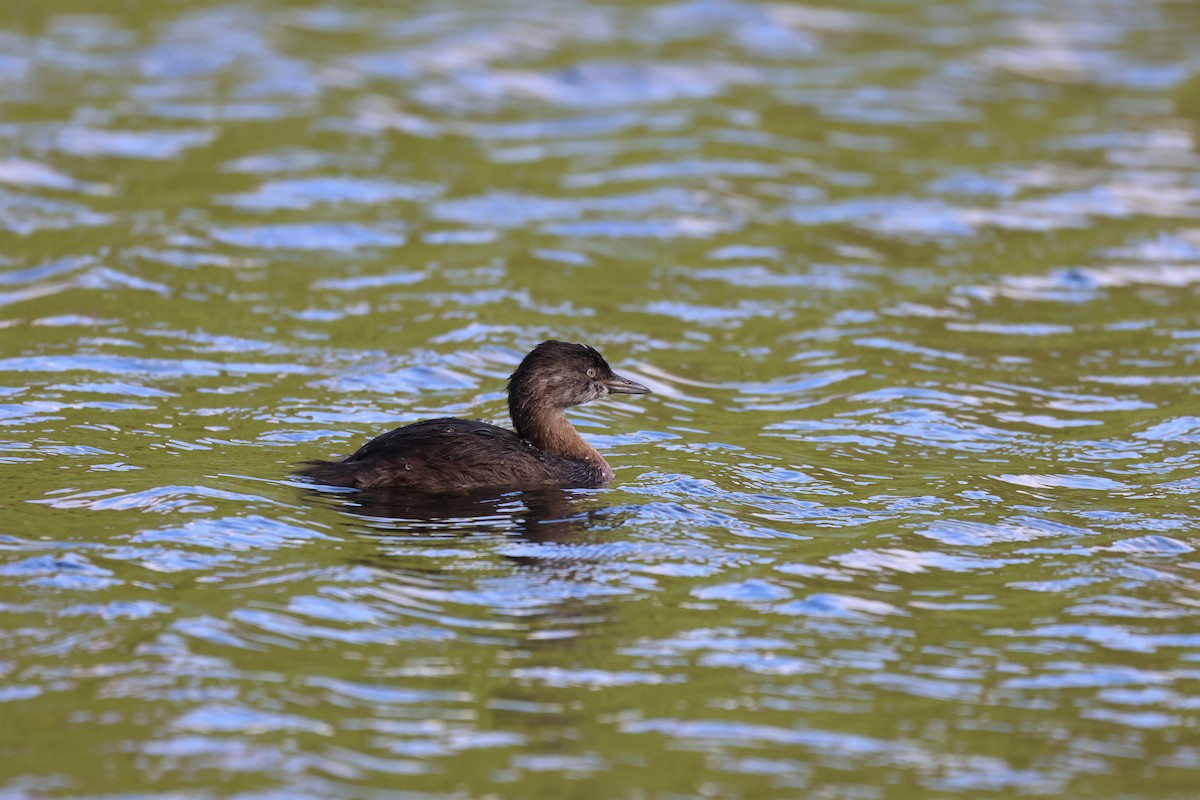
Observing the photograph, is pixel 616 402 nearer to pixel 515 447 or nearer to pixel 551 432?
pixel 551 432

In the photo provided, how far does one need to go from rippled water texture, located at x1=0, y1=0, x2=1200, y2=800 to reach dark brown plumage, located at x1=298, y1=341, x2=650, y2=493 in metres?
0.26

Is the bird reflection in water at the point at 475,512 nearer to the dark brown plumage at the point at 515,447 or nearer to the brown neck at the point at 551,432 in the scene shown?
the dark brown plumage at the point at 515,447

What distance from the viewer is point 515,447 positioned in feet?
33.3

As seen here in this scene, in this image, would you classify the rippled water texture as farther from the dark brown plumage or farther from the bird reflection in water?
the dark brown plumage

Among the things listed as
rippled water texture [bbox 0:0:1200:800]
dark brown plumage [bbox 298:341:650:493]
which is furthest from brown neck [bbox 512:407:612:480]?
rippled water texture [bbox 0:0:1200:800]

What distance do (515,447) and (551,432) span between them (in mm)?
548

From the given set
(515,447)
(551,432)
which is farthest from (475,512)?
(551,432)

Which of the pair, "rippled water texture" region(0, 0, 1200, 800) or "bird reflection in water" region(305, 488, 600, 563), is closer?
"rippled water texture" region(0, 0, 1200, 800)

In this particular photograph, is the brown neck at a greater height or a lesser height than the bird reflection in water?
greater

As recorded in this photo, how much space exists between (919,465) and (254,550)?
4.54 metres

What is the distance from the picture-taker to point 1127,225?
674 inches

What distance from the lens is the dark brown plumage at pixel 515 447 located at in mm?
9633

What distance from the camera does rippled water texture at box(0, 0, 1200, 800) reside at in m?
6.90

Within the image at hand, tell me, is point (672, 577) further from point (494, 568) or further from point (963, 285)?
point (963, 285)
